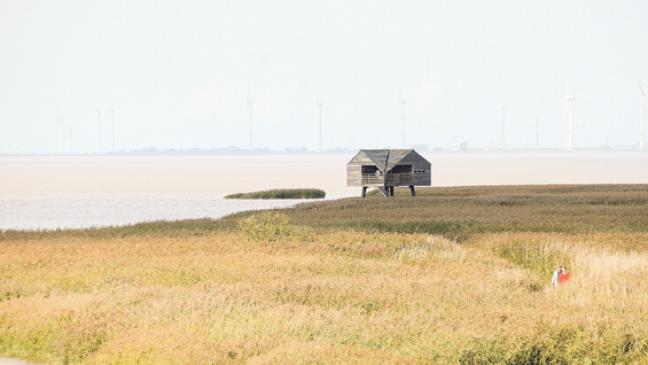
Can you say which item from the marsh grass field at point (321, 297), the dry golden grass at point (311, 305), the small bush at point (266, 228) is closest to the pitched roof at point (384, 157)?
the marsh grass field at point (321, 297)

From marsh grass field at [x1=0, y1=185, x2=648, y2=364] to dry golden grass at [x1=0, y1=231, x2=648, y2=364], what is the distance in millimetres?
50

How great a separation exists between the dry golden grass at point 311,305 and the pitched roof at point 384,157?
4179cm

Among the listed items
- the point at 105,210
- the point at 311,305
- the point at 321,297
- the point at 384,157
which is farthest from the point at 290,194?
the point at 311,305

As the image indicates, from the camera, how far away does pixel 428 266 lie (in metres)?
32.0

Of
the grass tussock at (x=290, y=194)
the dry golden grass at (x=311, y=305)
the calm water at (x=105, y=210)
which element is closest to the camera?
the dry golden grass at (x=311, y=305)

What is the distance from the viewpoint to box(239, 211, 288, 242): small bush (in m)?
39.5

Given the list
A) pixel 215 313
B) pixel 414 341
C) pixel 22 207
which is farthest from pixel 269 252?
pixel 22 207

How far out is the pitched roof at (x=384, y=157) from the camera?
7853cm

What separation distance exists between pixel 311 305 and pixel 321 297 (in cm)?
77

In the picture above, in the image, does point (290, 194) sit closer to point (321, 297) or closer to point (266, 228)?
point (266, 228)

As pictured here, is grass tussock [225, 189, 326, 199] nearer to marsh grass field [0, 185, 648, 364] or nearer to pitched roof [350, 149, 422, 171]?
pitched roof [350, 149, 422, 171]

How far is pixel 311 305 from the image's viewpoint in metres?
24.0

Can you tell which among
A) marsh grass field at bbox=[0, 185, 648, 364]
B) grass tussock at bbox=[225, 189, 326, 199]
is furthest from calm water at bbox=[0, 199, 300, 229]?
marsh grass field at bbox=[0, 185, 648, 364]

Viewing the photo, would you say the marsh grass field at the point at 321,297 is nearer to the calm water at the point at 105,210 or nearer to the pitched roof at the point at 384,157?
the calm water at the point at 105,210
